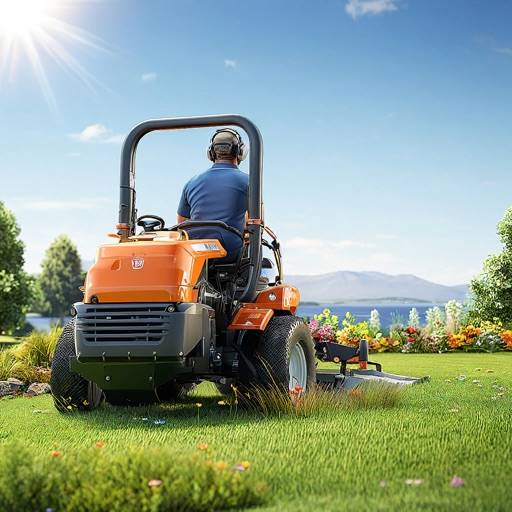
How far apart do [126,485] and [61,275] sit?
62968 mm

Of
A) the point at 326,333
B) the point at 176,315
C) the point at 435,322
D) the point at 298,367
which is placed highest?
the point at 176,315

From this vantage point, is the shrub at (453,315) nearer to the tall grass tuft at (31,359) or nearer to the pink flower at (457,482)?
the tall grass tuft at (31,359)

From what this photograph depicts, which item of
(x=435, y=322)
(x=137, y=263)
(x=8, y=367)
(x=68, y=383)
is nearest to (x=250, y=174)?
(x=137, y=263)

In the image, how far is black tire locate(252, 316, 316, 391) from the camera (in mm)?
6477

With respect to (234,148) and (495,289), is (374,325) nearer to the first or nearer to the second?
(495,289)

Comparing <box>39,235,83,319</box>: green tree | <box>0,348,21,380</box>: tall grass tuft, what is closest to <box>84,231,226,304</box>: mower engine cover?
<box>0,348,21,380</box>: tall grass tuft

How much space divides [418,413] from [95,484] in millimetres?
3218

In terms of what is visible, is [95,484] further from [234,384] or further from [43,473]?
[234,384]

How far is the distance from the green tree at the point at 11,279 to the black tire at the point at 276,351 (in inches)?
783

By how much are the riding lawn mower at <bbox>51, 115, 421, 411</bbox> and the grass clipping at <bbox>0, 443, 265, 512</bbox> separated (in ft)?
6.75

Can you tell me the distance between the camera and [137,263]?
602 cm

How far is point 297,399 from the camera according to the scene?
20.6 ft

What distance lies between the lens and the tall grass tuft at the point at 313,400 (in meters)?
6.19

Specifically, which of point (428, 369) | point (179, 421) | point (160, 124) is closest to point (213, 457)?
point (179, 421)
